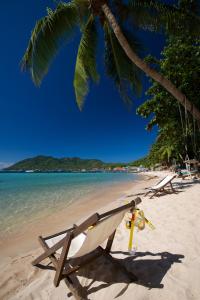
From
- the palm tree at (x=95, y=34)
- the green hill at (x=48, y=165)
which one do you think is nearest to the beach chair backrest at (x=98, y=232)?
the palm tree at (x=95, y=34)

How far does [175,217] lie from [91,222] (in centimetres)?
376

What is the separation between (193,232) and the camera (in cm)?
362

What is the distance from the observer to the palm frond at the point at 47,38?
5.59m

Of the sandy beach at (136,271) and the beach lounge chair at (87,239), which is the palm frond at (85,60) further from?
the beach lounge chair at (87,239)

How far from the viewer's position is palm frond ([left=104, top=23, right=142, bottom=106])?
692 cm

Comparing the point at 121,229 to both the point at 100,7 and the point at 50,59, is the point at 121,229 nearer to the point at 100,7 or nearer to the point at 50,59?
the point at 50,59

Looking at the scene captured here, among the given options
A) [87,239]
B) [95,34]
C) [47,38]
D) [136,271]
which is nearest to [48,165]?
[95,34]

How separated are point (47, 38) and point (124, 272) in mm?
6361

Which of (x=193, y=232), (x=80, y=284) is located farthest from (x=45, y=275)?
(x=193, y=232)

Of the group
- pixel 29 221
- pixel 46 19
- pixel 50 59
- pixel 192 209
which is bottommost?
pixel 29 221

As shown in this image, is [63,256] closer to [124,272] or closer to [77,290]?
[77,290]

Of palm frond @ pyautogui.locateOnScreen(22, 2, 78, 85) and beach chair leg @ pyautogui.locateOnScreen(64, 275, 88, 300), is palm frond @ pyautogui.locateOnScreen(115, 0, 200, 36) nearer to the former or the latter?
palm frond @ pyautogui.locateOnScreen(22, 2, 78, 85)

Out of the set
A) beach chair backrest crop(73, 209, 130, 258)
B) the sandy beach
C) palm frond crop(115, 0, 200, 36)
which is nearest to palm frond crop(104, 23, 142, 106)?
palm frond crop(115, 0, 200, 36)

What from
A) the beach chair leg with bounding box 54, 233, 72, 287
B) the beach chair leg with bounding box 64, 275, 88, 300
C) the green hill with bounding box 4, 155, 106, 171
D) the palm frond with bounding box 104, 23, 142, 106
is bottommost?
the beach chair leg with bounding box 64, 275, 88, 300
